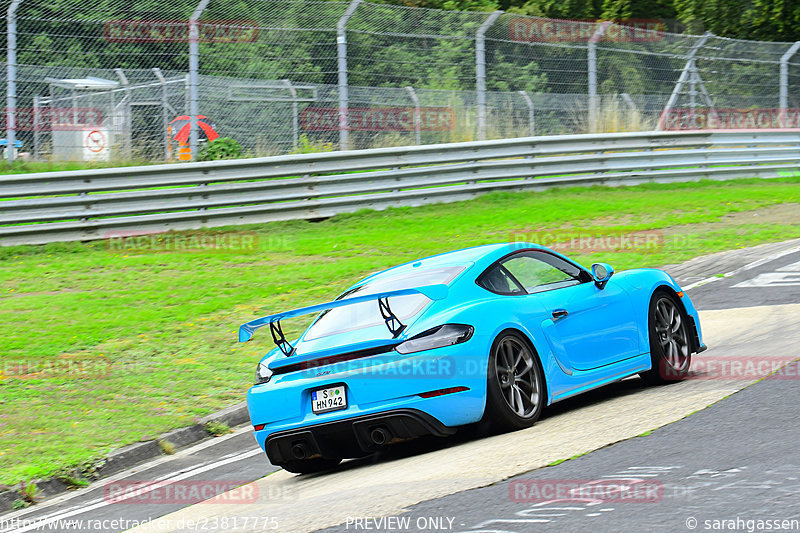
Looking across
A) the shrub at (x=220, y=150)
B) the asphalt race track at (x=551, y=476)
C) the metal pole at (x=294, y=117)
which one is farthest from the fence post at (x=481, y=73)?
the asphalt race track at (x=551, y=476)

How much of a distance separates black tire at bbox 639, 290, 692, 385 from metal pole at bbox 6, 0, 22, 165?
35.1 ft

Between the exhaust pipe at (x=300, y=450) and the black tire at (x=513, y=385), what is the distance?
117 cm

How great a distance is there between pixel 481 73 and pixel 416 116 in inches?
67.8

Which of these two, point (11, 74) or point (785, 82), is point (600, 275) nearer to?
point (11, 74)

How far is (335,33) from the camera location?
17.9 meters

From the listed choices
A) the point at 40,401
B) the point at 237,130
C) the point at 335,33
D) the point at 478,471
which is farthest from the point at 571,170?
the point at 478,471

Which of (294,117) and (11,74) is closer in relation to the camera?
(11,74)

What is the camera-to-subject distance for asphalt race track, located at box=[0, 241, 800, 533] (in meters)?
4.74

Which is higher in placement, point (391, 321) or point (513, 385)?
point (391, 321)

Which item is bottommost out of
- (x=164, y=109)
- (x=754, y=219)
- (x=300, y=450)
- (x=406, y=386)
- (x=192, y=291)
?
(x=300, y=450)

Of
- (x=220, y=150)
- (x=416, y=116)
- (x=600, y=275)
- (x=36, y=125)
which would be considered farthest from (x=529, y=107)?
(x=600, y=275)

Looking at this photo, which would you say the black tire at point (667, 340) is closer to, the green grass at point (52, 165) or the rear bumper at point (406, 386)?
the rear bumper at point (406, 386)

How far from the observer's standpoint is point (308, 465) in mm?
6992

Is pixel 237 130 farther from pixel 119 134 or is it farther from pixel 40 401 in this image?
pixel 40 401
